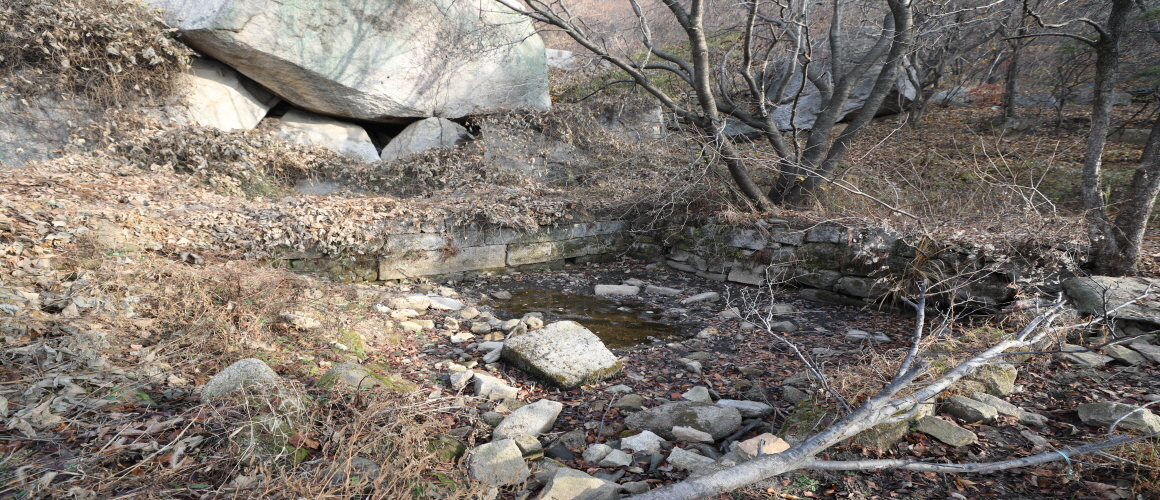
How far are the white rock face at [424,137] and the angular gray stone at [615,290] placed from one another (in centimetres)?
438

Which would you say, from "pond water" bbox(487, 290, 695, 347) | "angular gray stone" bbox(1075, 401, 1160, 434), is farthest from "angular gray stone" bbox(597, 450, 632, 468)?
"angular gray stone" bbox(1075, 401, 1160, 434)

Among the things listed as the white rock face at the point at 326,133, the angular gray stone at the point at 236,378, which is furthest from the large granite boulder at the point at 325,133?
the angular gray stone at the point at 236,378

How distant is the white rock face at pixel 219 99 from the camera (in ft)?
23.8

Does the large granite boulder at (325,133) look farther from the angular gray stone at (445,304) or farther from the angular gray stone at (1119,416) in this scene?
the angular gray stone at (1119,416)

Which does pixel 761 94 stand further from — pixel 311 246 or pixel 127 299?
pixel 127 299

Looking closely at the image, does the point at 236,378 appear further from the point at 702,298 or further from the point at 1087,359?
the point at 1087,359

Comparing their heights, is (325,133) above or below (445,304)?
above

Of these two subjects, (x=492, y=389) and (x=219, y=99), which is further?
(x=219, y=99)

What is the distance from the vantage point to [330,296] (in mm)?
4379

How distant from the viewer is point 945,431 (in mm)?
2367

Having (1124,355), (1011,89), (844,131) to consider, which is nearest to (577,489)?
(1124,355)

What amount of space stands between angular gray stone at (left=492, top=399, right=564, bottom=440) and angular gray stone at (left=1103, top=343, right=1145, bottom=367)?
3.41 m

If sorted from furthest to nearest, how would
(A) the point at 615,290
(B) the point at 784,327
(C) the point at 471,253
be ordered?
(C) the point at 471,253 → (A) the point at 615,290 → (B) the point at 784,327

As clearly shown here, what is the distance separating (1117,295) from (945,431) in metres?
2.30
